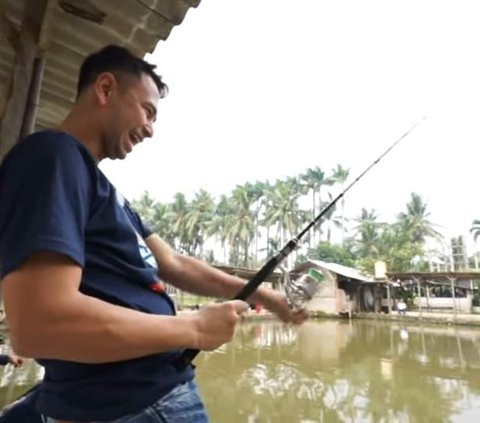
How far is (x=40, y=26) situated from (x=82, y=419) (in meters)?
1.73

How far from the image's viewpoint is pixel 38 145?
2.48 feet

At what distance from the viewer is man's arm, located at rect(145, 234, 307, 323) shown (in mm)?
1302

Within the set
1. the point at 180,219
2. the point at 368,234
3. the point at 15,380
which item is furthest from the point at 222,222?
the point at 15,380

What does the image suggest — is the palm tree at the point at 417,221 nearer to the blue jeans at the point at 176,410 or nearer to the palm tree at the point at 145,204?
the palm tree at the point at 145,204

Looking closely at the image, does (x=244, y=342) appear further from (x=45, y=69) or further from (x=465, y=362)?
(x=45, y=69)

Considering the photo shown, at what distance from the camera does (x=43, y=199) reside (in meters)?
0.67

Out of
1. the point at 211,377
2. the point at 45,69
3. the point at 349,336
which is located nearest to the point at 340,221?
the point at 349,336

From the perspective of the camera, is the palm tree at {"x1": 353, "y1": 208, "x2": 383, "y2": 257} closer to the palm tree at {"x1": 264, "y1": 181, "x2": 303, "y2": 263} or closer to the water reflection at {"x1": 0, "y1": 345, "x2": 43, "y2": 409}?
the palm tree at {"x1": 264, "y1": 181, "x2": 303, "y2": 263}

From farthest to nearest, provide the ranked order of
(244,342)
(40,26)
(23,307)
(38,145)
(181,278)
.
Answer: (244,342) < (40,26) < (181,278) < (38,145) < (23,307)

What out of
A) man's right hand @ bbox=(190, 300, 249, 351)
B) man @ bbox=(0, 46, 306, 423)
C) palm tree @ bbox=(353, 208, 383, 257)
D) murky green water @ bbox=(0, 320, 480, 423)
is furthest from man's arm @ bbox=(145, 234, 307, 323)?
palm tree @ bbox=(353, 208, 383, 257)

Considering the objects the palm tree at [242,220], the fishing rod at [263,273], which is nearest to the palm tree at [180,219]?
the palm tree at [242,220]

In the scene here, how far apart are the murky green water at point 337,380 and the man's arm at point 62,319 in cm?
600

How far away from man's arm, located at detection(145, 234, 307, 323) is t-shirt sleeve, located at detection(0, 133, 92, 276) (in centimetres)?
55

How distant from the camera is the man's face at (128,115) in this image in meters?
0.95
